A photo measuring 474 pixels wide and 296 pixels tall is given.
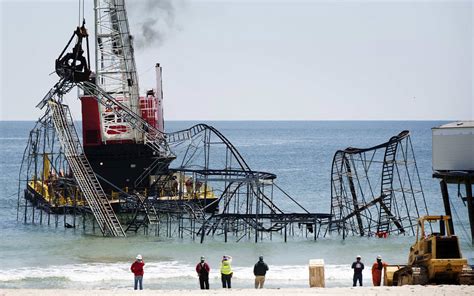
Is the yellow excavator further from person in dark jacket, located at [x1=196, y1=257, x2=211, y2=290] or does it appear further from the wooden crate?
person in dark jacket, located at [x1=196, y1=257, x2=211, y2=290]

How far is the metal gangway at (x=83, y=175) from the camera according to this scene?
5797cm

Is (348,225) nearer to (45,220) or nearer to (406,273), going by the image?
(45,220)

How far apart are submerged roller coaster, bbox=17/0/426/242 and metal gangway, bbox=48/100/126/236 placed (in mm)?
62

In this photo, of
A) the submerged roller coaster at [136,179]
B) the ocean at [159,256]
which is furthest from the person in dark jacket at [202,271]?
the submerged roller coaster at [136,179]

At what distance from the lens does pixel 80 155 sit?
207 feet

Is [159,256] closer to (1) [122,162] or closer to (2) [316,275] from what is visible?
(2) [316,275]

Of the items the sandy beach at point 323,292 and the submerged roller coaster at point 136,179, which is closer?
the sandy beach at point 323,292

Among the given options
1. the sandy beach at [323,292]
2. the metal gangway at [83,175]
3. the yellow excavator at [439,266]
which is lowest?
the sandy beach at [323,292]

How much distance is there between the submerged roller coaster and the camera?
186ft

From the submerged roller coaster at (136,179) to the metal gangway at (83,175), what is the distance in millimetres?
62

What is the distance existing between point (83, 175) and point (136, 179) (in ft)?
34.7

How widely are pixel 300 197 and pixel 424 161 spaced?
57517mm

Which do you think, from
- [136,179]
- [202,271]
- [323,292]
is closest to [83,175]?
[136,179]

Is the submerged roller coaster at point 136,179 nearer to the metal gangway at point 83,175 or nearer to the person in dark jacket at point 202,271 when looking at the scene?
the metal gangway at point 83,175
